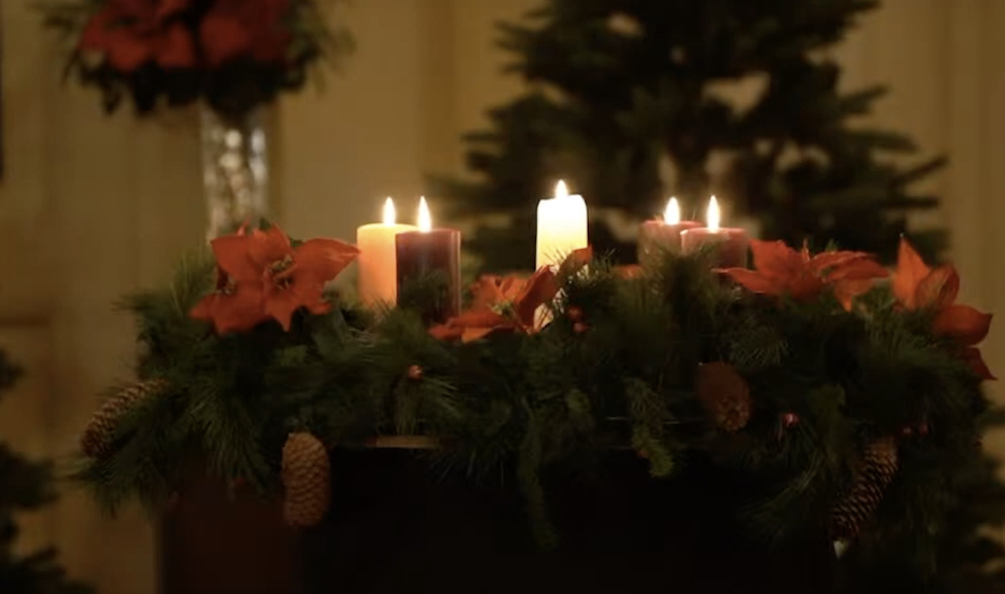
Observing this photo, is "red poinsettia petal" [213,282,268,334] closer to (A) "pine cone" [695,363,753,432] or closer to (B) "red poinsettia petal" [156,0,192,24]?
(A) "pine cone" [695,363,753,432]

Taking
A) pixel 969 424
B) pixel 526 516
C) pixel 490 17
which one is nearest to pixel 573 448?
pixel 526 516

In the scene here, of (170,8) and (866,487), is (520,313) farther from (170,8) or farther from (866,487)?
(170,8)

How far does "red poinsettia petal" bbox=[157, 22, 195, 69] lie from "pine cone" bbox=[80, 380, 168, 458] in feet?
4.29

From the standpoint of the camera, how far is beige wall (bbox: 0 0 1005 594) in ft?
7.11

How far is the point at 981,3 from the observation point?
2.16 m

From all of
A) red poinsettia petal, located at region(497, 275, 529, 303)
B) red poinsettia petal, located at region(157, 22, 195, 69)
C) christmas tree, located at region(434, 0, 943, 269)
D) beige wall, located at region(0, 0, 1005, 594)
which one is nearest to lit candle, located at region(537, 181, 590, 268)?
red poinsettia petal, located at region(497, 275, 529, 303)

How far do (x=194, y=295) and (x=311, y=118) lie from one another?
177cm

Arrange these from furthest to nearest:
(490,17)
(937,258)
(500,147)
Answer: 1. (490,17)
2. (500,147)
3. (937,258)

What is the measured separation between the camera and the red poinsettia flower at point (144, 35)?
1908 millimetres

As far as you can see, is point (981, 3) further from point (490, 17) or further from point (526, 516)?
point (526, 516)

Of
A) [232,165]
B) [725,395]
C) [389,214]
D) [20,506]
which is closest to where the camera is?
[725,395]

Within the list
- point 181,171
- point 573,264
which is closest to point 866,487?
point 573,264

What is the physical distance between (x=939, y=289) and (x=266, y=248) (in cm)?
37

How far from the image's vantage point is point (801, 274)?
2.24 feet
